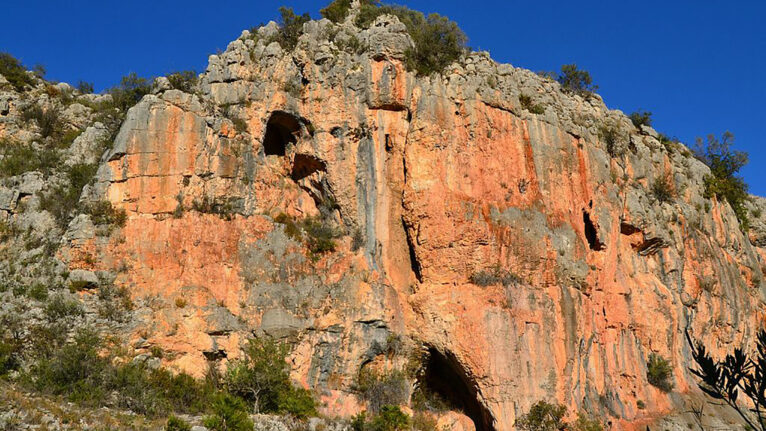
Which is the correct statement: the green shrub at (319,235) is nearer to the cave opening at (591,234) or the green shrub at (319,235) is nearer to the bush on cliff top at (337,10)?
the bush on cliff top at (337,10)

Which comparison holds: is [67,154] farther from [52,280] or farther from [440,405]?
[440,405]

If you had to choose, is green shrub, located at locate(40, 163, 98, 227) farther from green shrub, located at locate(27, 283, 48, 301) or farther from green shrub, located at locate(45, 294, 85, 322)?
green shrub, located at locate(45, 294, 85, 322)

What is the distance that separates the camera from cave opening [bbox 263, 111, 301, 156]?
83.4 ft

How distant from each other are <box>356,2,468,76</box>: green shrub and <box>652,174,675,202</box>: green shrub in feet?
38.7

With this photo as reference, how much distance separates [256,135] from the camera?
2477 centimetres

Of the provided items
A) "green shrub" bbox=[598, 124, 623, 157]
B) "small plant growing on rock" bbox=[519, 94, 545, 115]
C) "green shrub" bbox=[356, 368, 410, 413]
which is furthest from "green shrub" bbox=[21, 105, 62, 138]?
"green shrub" bbox=[598, 124, 623, 157]

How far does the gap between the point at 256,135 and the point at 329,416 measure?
34.2ft

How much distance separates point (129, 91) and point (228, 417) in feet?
55.8

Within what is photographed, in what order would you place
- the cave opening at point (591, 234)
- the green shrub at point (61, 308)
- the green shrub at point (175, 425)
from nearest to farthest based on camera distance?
1. the green shrub at point (175, 425)
2. the green shrub at point (61, 308)
3. the cave opening at point (591, 234)

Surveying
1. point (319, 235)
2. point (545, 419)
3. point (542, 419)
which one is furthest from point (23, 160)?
point (545, 419)

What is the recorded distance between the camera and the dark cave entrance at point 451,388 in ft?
76.3

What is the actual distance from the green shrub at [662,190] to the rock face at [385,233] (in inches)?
127

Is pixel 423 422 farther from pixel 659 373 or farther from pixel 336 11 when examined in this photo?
pixel 336 11

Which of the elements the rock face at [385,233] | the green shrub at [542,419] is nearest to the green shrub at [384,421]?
the rock face at [385,233]
